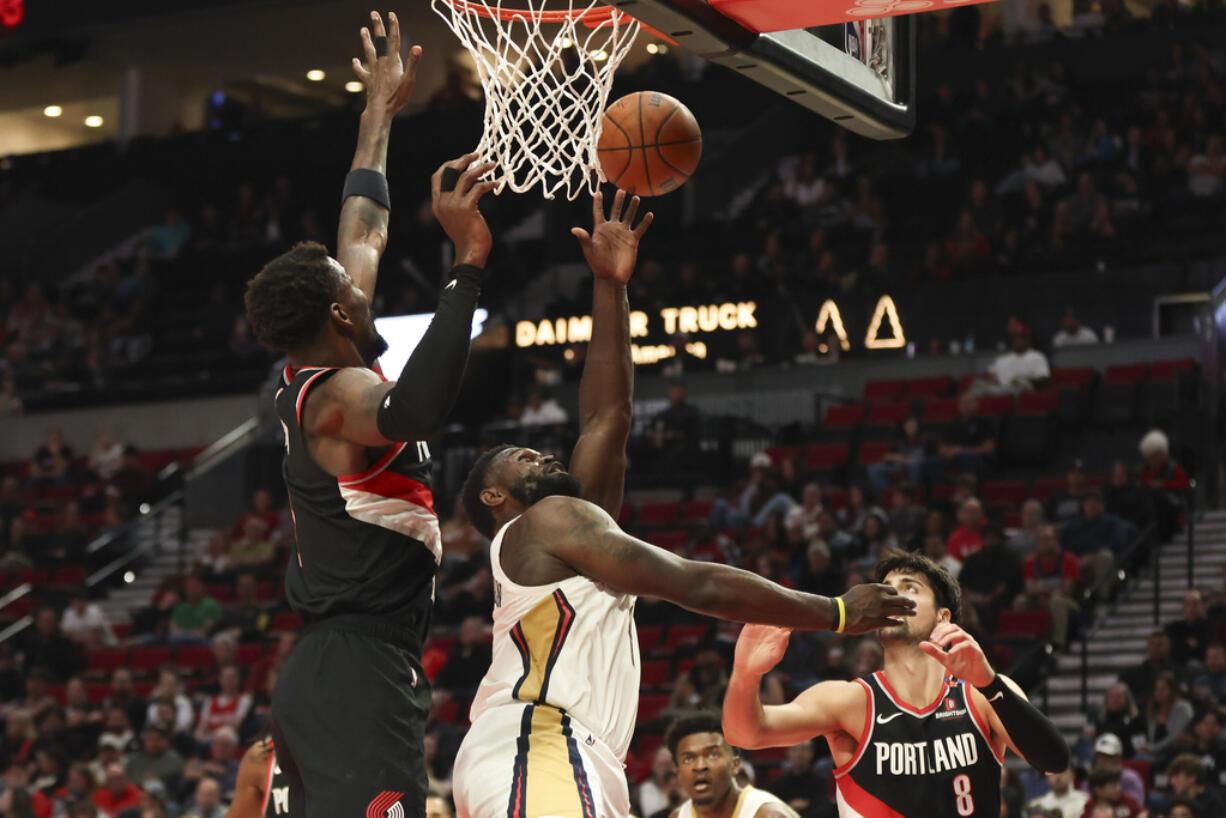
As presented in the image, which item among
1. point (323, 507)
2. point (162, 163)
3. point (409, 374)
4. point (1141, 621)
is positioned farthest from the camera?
point (162, 163)

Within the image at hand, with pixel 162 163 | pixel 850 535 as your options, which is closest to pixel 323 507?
pixel 850 535

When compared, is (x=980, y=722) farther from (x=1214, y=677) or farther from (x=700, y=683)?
(x=700, y=683)

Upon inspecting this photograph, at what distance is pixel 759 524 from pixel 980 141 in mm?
7586

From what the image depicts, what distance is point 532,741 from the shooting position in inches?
169

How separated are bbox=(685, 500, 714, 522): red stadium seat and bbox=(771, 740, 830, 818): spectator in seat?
217 inches

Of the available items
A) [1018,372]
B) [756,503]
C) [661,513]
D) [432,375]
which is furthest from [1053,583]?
[432,375]

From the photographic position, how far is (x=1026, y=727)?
17.2 feet

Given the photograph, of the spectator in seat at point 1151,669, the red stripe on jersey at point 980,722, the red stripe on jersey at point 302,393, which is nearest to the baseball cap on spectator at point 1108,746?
the spectator in seat at point 1151,669

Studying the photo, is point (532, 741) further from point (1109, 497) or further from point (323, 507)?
point (1109, 497)

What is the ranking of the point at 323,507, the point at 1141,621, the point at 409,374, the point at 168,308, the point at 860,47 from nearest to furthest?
the point at 409,374 → the point at 323,507 → the point at 860,47 → the point at 1141,621 → the point at 168,308

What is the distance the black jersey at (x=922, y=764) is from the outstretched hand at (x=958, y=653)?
1.78 ft

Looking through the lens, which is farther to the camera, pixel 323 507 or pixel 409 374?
pixel 323 507

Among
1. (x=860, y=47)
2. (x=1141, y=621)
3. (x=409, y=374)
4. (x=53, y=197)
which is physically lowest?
(x=1141, y=621)

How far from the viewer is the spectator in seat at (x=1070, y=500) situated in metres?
13.8
